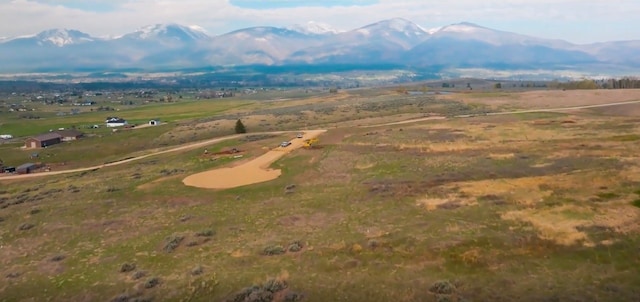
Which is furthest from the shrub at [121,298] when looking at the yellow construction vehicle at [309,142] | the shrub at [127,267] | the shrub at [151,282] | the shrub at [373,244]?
the yellow construction vehicle at [309,142]

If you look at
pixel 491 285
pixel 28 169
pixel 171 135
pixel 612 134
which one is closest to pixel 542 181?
pixel 491 285

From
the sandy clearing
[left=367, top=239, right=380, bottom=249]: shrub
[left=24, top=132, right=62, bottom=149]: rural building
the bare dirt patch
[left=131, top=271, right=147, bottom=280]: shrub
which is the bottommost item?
[left=131, top=271, right=147, bottom=280]: shrub

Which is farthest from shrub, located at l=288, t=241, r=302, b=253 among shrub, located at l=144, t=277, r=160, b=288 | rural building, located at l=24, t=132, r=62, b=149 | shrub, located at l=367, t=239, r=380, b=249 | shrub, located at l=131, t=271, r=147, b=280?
rural building, located at l=24, t=132, r=62, b=149

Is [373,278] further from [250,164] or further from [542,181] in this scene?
[250,164]

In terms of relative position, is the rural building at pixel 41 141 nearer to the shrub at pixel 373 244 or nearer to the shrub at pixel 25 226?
the shrub at pixel 25 226

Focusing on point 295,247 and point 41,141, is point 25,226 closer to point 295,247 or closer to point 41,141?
point 295,247

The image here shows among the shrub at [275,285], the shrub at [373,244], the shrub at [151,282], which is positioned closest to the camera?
the shrub at [275,285]

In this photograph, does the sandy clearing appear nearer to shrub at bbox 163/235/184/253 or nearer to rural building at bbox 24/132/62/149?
shrub at bbox 163/235/184/253
